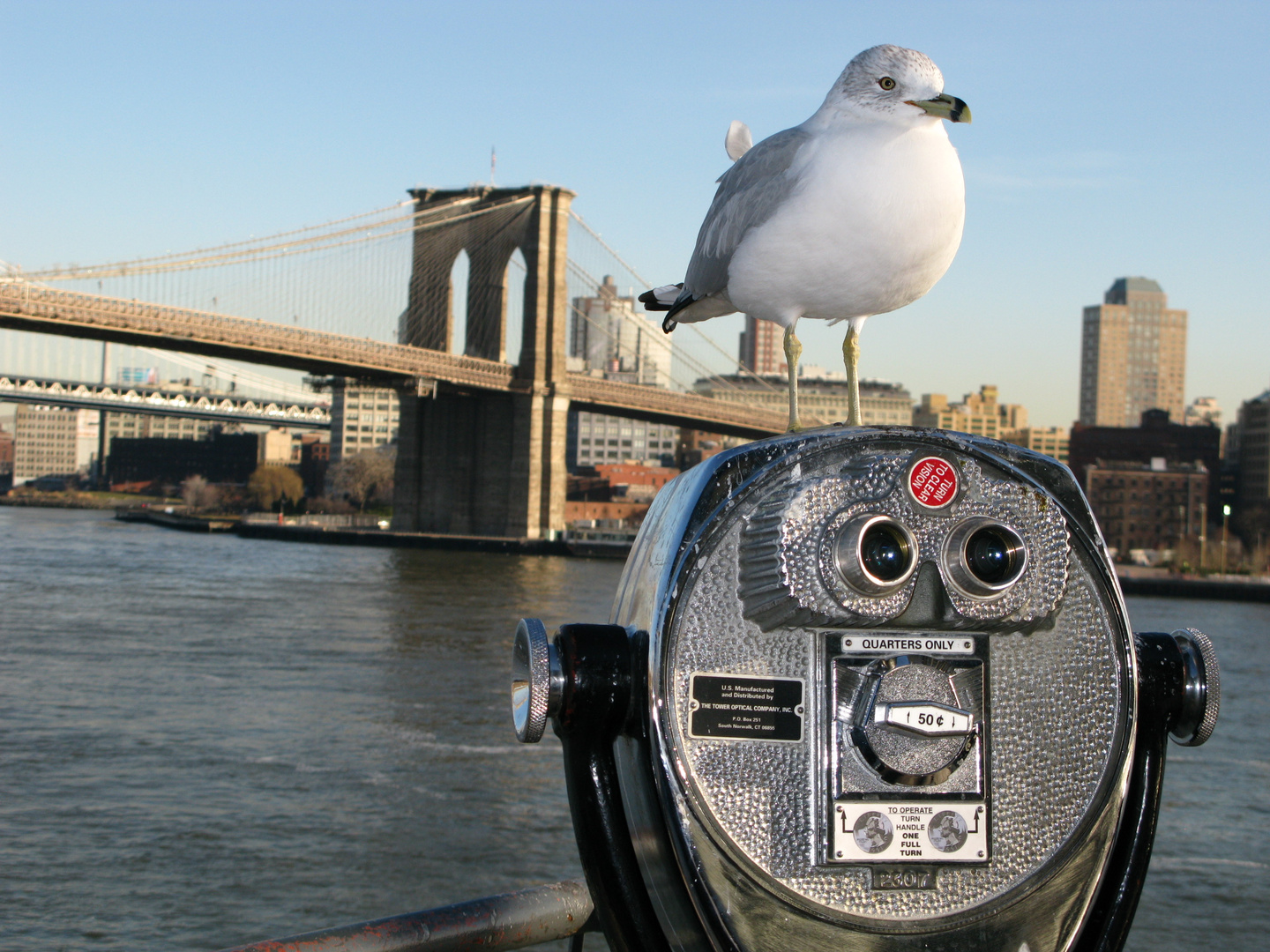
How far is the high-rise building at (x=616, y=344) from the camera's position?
174ft

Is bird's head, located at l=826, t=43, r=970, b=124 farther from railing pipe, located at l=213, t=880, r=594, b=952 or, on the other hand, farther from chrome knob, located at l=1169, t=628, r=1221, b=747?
railing pipe, located at l=213, t=880, r=594, b=952

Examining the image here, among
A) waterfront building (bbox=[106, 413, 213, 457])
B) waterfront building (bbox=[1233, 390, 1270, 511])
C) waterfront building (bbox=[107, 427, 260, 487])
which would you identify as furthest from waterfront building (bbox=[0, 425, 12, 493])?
waterfront building (bbox=[1233, 390, 1270, 511])

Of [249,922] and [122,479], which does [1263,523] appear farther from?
[122,479]

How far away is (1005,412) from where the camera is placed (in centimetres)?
11681

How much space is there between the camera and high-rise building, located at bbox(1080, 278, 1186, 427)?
152 metres

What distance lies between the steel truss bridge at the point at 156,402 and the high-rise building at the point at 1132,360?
97.6 metres

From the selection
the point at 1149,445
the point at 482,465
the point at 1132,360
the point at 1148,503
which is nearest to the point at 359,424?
the point at 1149,445

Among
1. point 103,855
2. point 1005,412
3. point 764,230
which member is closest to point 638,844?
point 764,230

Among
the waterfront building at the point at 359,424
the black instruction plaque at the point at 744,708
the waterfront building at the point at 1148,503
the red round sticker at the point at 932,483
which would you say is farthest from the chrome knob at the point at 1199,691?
the waterfront building at the point at 359,424

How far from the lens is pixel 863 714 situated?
152cm

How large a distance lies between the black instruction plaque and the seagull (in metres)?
0.49

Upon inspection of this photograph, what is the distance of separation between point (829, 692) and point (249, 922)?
8.25 meters

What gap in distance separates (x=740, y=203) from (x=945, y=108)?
0.40m

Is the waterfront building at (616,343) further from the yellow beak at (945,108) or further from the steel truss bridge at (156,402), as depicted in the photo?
the yellow beak at (945,108)
